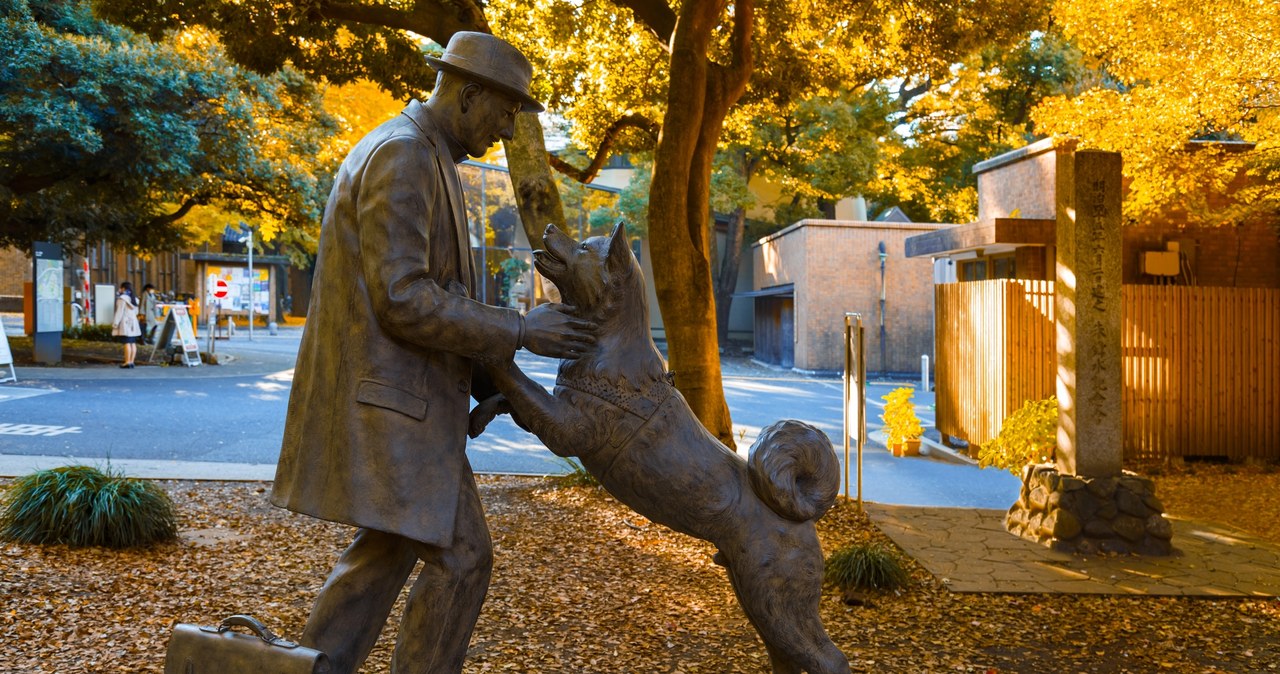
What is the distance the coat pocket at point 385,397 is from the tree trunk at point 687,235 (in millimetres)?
5134

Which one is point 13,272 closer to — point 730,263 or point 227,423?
Answer: point 730,263

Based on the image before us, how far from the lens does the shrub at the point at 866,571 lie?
580cm

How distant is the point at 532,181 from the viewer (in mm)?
7621

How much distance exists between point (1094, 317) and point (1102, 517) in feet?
4.76

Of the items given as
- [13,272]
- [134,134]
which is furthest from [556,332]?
[13,272]

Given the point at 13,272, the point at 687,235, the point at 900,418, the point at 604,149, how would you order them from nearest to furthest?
1. the point at 687,235
2. the point at 604,149
3. the point at 900,418
4. the point at 13,272

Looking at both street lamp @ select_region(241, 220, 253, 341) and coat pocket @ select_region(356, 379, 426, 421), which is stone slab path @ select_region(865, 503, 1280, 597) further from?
street lamp @ select_region(241, 220, 253, 341)

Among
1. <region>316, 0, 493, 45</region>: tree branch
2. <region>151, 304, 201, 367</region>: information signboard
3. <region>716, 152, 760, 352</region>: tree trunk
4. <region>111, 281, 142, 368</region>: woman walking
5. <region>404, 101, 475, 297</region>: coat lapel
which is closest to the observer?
<region>404, 101, 475, 297</region>: coat lapel

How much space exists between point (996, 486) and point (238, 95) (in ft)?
50.7

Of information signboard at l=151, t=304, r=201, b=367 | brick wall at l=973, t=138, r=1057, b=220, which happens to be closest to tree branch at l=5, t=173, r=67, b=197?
information signboard at l=151, t=304, r=201, b=367

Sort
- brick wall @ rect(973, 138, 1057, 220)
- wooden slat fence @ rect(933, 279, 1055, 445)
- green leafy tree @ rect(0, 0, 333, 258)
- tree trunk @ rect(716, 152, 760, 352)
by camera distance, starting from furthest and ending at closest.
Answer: tree trunk @ rect(716, 152, 760, 352)
green leafy tree @ rect(0, 0, 333, 258)
brick wall @ rect(973, 138, 1057, 220)
wooden slat fence @ rect(933, 279, 1055, 445)

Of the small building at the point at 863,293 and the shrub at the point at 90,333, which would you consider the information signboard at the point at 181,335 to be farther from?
the small building at the point at 863,293

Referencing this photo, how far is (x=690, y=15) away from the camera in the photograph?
769 cm

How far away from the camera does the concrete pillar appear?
7.18m
